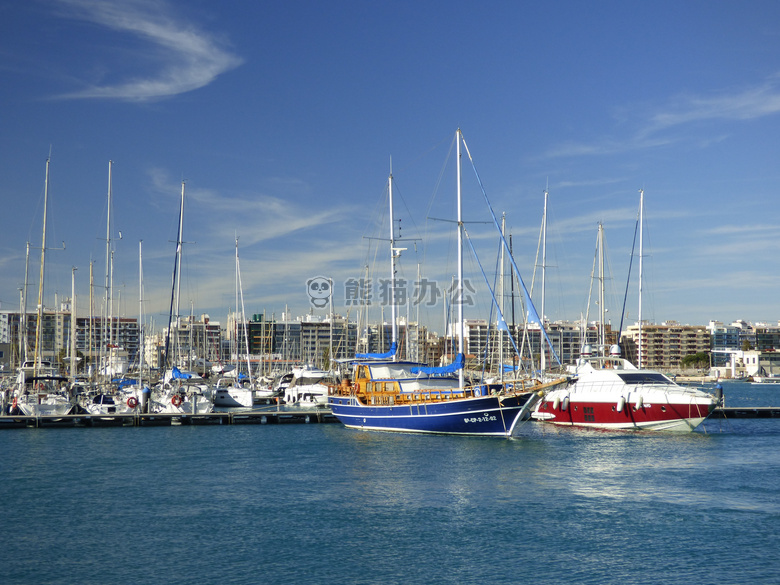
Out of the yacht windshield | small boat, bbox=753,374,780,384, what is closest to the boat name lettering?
the yacht windshield

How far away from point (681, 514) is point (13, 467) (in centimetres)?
2715

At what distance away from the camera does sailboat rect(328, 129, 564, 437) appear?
3797cm

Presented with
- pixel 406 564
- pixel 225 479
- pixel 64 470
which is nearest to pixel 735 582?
pixel 406 564

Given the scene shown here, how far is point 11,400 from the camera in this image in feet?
182

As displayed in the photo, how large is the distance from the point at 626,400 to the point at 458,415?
973cm

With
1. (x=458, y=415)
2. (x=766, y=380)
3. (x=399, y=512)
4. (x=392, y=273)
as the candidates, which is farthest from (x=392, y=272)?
(x=766, y=380)

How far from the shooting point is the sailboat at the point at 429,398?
38.0 meters

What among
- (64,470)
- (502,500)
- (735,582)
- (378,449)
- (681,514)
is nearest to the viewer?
(735,582)

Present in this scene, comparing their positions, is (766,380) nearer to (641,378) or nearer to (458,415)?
(641,378)

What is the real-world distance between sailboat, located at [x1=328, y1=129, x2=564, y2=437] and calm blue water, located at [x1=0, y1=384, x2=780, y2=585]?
105 centimetres

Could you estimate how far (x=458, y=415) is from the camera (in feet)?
127

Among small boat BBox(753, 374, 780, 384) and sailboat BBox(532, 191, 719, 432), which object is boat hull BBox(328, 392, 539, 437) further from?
small boat BBox(753, 374, 780, 384)

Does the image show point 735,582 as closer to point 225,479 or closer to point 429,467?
point 429,467

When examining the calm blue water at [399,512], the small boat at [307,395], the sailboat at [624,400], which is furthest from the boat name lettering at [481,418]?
the small boat at [307,395]
